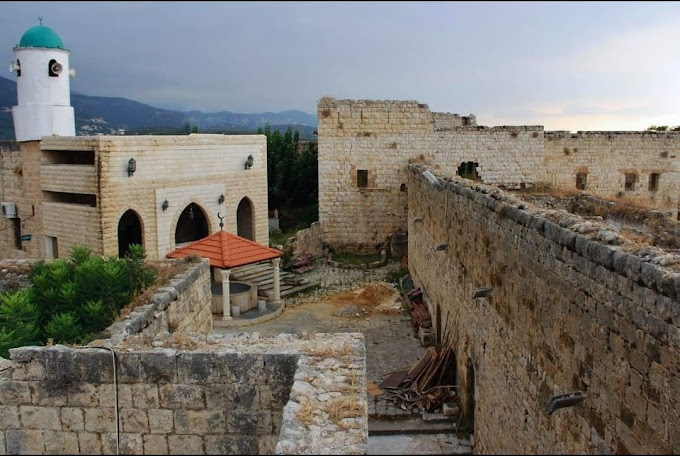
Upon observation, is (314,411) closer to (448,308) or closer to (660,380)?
(660,380)

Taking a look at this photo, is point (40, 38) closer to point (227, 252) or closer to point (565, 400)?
point (227, 252)

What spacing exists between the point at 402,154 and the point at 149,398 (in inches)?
665

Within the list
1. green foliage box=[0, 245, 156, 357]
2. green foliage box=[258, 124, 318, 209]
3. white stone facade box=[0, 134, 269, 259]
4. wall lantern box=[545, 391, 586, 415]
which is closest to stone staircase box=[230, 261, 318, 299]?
white stone facade box=[0, 134, 269, 259]

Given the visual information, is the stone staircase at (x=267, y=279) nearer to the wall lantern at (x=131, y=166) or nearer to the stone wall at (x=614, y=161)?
the wall lantern at (x=131, y=166)

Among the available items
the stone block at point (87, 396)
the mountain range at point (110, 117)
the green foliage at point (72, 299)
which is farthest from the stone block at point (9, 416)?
the mountain range at point (110, 117)

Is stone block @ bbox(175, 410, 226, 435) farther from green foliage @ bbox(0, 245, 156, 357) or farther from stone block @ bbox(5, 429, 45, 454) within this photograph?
green foliage @ bbox(0, 245, 156, 357)

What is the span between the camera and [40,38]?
56.4 ft

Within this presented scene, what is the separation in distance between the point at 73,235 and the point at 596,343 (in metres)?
14.8

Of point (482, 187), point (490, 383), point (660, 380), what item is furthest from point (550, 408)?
point (482, 187)

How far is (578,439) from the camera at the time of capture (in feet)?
14.9

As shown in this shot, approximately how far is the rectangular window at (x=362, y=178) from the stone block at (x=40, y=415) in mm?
16783

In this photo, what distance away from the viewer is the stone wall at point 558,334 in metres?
3.59

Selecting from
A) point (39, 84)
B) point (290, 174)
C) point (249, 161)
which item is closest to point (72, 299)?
point (249, 161)

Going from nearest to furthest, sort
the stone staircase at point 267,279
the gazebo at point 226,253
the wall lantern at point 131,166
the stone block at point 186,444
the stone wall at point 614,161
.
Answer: the stone block at point 186,444, the gazebo at point 226,253, the wall lantern at point 131,166, the stone staircase at point 267,279, the stone wall at point 614,161
